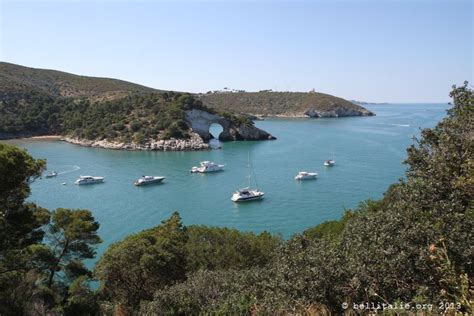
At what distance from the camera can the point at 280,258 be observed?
8.55 meters

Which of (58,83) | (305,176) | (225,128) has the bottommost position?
(305,176)

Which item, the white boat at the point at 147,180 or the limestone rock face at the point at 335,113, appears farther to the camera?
the limestone rock face at the point at 335,113

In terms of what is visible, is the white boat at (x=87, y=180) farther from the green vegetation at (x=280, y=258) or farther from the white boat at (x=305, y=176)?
the green vegetation at (x=280, y=258)

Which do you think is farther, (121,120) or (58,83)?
(58,83)

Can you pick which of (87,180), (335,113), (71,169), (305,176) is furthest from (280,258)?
(335,113)

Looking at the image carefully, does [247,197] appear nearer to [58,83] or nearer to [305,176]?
[305,176]

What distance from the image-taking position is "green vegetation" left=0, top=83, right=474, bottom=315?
19.1 feet

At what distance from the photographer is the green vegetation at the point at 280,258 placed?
582cm

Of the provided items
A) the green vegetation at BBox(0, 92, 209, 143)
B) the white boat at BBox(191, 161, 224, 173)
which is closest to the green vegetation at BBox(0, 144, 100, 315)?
the white boat at BBox(191, 161, 224, 173)

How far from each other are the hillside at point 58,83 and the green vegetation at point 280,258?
89.7 meters

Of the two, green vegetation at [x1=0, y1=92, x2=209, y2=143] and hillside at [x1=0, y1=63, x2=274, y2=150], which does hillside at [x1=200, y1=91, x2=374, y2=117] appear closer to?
hillside at [x1=0, y1=63, x2=274, y2=150]

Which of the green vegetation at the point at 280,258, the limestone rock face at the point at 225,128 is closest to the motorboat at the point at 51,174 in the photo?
the limestone rock face at the point at 225,128

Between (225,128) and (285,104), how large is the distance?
88107mm

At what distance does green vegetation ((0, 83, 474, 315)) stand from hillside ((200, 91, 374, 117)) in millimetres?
127289
